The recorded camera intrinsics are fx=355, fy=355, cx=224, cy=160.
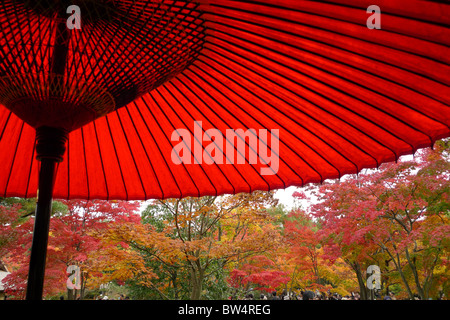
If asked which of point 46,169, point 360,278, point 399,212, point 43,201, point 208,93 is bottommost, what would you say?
point 360,278

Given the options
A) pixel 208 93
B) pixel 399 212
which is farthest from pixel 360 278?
pixel 208 93

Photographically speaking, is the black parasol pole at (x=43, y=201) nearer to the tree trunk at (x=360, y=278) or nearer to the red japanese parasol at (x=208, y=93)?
the red japanese parasol at (x=208, y=93)

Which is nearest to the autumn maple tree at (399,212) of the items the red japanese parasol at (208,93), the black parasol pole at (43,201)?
the red japanese parasol at (208,93)

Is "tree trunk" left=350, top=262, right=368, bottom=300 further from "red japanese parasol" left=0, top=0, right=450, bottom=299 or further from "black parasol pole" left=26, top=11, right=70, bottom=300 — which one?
"black parasol pole" left=26, top=11, right=70, bottom=300

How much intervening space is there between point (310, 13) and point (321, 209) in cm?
906

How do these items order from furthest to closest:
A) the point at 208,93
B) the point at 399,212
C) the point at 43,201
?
1. the point at 399,212
2. the point at 208,93
3. the point at 43,201

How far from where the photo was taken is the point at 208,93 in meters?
1.57

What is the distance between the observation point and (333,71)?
1.24 meters

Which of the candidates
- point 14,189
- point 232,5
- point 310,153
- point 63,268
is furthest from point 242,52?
point 63,268

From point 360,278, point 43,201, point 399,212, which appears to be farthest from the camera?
point 360,278

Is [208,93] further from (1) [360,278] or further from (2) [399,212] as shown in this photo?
(1) [360,278]

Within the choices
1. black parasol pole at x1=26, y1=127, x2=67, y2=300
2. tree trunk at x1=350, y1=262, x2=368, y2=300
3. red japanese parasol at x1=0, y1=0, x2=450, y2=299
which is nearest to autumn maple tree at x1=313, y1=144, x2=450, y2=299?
tree trunk at x1=350, y1=262, x2=368, y2=300

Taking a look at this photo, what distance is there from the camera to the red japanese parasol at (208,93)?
3.46 feet

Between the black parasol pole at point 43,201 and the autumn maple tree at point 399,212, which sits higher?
the autumn maple tree at point 399,212
